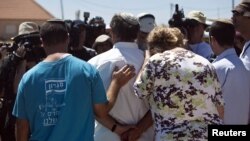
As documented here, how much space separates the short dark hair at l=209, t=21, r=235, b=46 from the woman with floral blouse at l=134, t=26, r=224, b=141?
0.79 metres

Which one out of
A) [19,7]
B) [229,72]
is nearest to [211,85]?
[229,72]

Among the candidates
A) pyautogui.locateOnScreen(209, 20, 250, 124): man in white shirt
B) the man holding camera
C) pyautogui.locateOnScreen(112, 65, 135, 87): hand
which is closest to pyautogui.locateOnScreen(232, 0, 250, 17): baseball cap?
pyautogui.locateOnScreen(209, 20, 250, 124): man in white shirt

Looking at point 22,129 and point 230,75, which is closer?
point 22,129

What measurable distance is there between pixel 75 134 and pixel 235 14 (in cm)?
198

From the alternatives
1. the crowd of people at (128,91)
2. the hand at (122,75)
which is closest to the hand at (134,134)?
the crowd of people at (128,91)

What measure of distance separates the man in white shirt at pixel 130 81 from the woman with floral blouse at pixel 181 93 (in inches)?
12.5

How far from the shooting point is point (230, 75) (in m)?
4.11

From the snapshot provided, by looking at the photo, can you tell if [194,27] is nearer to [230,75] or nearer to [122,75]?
[230,75]

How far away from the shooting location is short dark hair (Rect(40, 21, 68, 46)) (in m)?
3.48

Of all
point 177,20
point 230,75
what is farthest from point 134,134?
point 177,20

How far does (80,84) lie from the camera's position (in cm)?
343

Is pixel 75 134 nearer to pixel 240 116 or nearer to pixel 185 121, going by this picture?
pixel 185 121

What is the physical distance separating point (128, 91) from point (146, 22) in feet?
3.12

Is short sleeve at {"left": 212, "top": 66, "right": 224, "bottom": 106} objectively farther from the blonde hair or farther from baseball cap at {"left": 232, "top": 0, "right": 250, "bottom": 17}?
baseball cap at {"left": 232, "top": 0, "right": 250, "bottom": 17}
